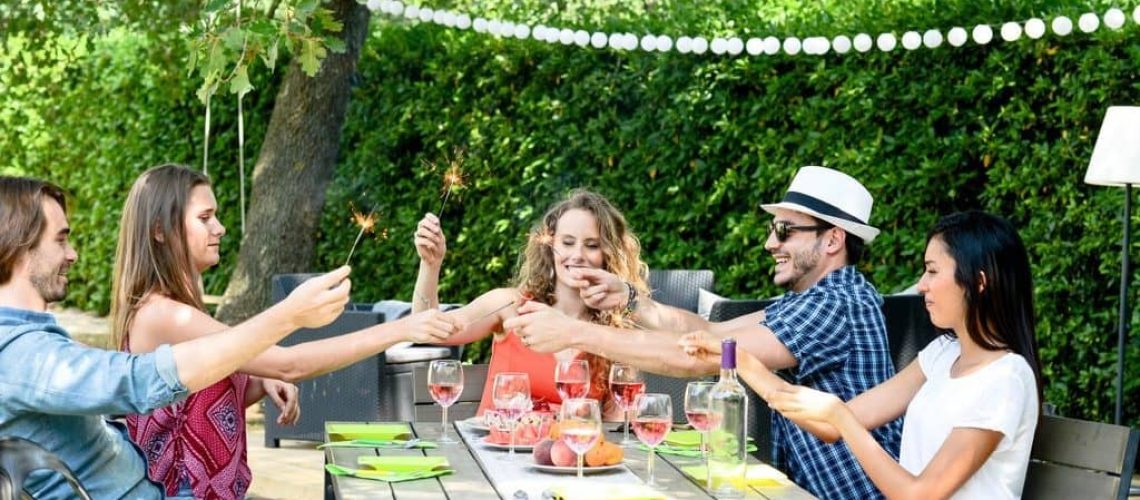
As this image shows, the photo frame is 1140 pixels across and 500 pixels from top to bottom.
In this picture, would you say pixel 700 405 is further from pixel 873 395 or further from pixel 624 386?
pixel 873 395

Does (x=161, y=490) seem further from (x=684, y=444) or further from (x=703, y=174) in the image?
(x=703, y=174)

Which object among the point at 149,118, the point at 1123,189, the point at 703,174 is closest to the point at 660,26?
the point at 703,174

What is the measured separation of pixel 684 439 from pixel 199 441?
1.13 metres

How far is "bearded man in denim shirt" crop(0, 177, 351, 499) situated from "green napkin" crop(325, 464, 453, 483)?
0.50 m

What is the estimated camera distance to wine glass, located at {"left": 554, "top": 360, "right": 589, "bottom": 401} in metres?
3.32

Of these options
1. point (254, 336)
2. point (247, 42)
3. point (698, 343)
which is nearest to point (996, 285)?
point (698, 343)

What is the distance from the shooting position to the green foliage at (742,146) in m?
6.45

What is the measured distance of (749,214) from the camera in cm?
746

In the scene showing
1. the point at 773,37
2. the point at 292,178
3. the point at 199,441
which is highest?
the point at 773,37

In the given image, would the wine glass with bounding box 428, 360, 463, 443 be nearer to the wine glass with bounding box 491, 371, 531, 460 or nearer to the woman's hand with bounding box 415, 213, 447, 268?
the wine glass with bounding box 491, 371, 531, 460

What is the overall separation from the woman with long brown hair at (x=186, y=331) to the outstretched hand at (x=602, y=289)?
648 millimetres

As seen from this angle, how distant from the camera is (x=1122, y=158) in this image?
18.6 feet

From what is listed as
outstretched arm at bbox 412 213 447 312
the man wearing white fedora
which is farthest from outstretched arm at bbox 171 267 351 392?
outstretched arm at bbox 412 213 447 312

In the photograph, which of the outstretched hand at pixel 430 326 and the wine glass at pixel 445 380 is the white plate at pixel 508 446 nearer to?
the wine glass at pixel 445 380
